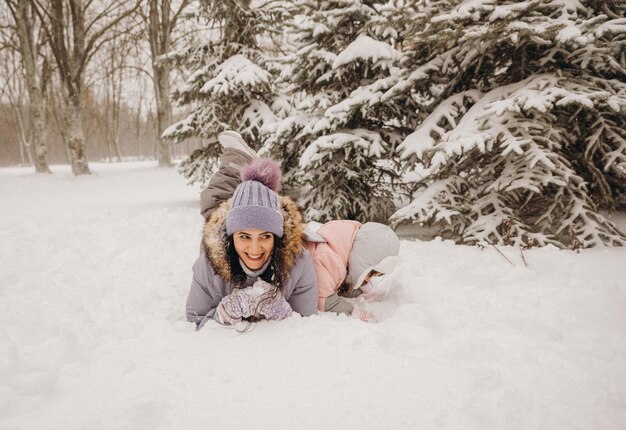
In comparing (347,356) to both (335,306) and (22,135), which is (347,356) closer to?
(335,306)

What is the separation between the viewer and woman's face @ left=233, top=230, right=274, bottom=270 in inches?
85.9

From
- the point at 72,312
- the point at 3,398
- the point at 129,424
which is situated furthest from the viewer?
the point at 72,312

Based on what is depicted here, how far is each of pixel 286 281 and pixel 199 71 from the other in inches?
262

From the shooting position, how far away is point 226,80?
7.08m

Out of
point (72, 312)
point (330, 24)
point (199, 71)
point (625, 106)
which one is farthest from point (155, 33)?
point (625, 106)

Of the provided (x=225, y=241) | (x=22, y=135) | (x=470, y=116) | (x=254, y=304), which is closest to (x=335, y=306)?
(x=254, y=304)

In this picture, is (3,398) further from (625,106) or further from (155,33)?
(155,33)

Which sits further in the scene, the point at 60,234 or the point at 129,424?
the point at 60,234

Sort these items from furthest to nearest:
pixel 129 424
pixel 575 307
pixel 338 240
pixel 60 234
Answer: pixel 60 234, pixel 338 240, pixel 575 307, pixel 129 424

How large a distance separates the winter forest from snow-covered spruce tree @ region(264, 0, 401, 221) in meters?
0.03

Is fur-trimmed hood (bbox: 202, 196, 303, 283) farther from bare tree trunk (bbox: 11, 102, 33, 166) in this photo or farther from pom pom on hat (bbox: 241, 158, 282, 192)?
bare tree trunk (bbox: 11, 102, 33, 166)

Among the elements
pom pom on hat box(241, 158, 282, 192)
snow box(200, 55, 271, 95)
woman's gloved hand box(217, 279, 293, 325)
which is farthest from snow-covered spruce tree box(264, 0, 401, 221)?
woman's gloved hand box(217, 279, 293, 325)

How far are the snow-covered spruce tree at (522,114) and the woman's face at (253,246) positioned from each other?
2087mm

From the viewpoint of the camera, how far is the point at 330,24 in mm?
4855
